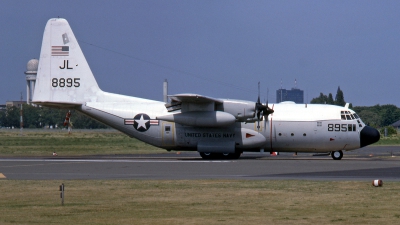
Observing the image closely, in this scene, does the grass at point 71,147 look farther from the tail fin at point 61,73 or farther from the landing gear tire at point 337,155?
the landing gear tire at point 337,155

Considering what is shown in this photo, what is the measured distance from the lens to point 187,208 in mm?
14828

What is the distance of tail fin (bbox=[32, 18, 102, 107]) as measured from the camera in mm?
36188

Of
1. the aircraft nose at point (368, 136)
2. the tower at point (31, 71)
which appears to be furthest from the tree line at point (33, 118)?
the aircraft nose at point (368, 136)

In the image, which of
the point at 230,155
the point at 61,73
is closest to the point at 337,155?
the point at 230,155

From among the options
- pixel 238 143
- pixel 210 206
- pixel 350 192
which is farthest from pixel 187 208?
pixel 238 143

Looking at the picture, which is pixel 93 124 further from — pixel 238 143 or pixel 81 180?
pixel 81 180

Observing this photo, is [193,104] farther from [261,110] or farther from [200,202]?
[200,202]

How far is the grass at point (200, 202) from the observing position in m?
13.1

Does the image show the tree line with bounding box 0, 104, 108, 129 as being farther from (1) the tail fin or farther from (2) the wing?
(2) the wing

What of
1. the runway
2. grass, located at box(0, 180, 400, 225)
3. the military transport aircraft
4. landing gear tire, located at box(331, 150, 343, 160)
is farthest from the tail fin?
grass, located at box(0, 180, 400, 225)

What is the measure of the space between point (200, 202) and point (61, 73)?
73.5 feet

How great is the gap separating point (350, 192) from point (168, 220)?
282 inches

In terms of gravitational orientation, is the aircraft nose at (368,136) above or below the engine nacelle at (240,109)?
below

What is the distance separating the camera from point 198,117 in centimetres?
3397
